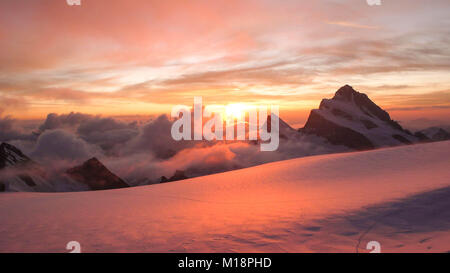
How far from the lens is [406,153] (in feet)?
76.3

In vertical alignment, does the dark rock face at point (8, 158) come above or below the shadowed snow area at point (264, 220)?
above

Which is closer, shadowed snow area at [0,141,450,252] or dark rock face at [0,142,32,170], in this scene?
shadowed snow area at [0,141,450,252]

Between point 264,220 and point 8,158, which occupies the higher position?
point 8,158

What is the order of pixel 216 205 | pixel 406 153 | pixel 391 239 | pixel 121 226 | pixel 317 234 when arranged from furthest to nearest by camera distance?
1. pixel 406 153
2. pixel 216 205
3. pixel 121 226
4. pixel 317 234
5. pixel 391 239

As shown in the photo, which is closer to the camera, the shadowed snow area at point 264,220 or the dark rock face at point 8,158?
the shadowed snow area at point 264,220

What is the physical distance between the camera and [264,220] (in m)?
9.88

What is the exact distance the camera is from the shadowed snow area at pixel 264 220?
7.73m

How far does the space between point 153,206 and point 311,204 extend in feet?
25.3

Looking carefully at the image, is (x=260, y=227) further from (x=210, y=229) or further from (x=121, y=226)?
(x=121, y=226)

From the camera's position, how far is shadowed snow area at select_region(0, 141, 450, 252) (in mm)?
7730

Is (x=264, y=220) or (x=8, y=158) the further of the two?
(x=8, y=158)

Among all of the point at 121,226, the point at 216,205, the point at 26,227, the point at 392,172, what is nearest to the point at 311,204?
the point at 216,205

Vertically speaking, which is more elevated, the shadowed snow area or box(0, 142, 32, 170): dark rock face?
box(0, 142, 32, 170): dark rock face
